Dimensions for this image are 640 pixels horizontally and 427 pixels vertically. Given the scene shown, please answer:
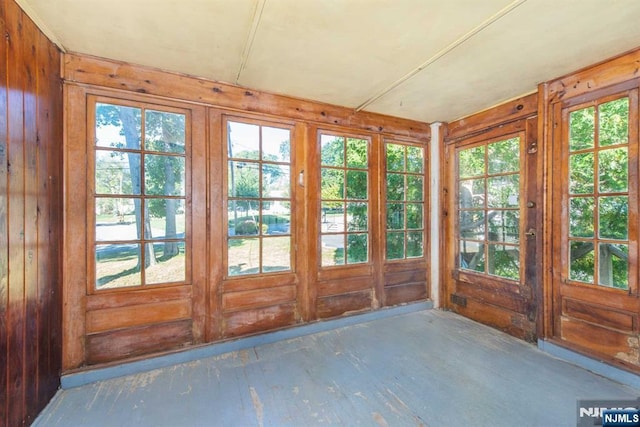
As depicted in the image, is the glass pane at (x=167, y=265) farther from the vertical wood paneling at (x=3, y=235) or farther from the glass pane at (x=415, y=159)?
the glass pane at (x=415, y=159)

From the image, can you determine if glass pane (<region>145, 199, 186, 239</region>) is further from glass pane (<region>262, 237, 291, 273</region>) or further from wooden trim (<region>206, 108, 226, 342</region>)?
glass pane (<region>262, 237, 291, 273</region>)

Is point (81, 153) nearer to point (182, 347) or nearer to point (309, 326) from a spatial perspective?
point (182, 347)

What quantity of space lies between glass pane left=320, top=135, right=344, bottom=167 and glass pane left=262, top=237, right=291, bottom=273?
3.16 feet

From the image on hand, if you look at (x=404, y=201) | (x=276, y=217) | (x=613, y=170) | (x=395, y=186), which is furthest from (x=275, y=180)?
(x=613, y=170)

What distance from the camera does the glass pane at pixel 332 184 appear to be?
9.66 feet

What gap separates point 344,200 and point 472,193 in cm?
153

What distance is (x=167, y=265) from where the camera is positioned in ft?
7.41

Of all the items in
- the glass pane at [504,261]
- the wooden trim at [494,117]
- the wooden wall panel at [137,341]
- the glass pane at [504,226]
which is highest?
the wooden trim at [494,117]

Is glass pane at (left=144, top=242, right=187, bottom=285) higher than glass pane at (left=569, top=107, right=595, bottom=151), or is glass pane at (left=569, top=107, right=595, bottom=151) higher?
glass pane at (left=569, top=107, right=595, bottom=151)

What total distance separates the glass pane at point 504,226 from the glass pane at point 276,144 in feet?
7.58

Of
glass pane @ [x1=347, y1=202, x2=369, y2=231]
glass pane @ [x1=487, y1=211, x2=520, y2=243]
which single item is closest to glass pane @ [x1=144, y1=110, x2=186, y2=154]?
glass pane @ [x1=347, y1=202, x2=369, y2=231]

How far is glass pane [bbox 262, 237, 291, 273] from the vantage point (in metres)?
2.64

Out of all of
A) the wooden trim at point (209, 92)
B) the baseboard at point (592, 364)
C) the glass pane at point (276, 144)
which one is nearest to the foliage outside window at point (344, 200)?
the wooden trim at point (209, 92)

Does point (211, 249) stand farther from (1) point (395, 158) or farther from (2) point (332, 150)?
(1) point (395, 158)
